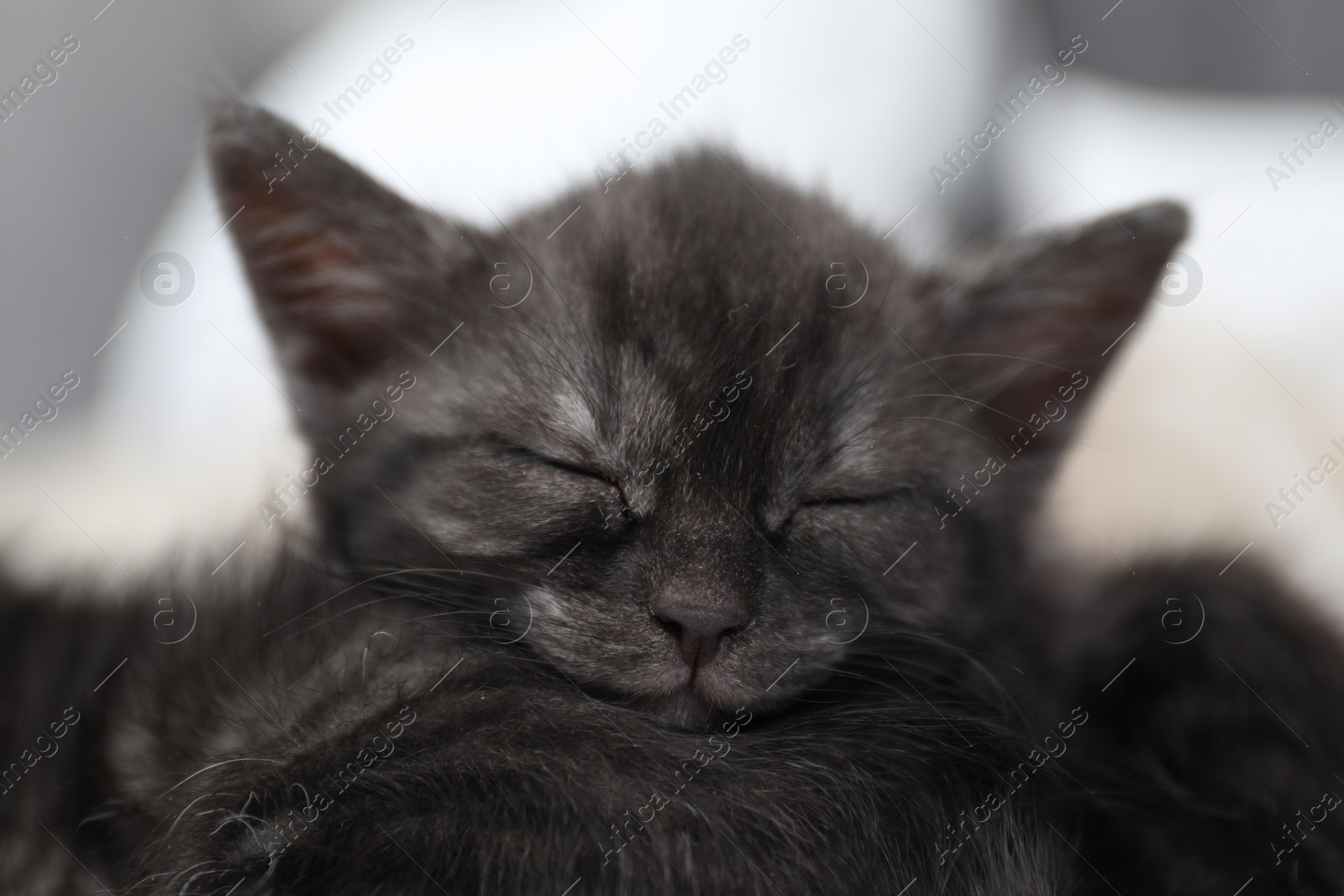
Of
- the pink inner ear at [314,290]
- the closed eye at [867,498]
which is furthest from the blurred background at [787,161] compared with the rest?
the closed eye at [867,498]

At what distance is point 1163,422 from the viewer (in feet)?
4.80

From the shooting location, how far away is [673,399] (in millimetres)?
785

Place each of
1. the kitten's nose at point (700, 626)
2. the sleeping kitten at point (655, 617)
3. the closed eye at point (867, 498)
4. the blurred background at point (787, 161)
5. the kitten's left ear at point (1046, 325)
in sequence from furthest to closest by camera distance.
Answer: the blurred background at point (787, 161)
the kitten's left ear at point (1046, 325)
the closed eye at point (867, 498)
the kitten's nose at point (700, 626)
the sleeping kitten at point (655, 617)

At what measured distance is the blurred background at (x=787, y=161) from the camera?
1.10 meters

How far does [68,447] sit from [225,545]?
0.84 m

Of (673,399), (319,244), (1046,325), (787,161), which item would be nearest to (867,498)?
(673,399)

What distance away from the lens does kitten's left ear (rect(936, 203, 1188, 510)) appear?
920 mm

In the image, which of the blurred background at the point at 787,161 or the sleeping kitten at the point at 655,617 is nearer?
the sleeping kitten at the point at 655,617

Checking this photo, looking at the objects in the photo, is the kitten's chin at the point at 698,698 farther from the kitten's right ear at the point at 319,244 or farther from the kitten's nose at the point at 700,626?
the kitten's right ear at the point at 319,244

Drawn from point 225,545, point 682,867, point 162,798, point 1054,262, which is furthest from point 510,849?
point 1054,262

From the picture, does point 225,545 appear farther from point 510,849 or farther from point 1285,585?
point 1285,585

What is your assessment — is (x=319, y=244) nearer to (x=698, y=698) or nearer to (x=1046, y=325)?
(x=698, y=698)

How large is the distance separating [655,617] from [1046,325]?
0.57 m

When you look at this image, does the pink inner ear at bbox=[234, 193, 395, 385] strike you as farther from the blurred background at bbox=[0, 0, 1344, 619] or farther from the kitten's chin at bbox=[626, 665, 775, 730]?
the kitten's chin at bbox=[626, 665, 775, 730]
